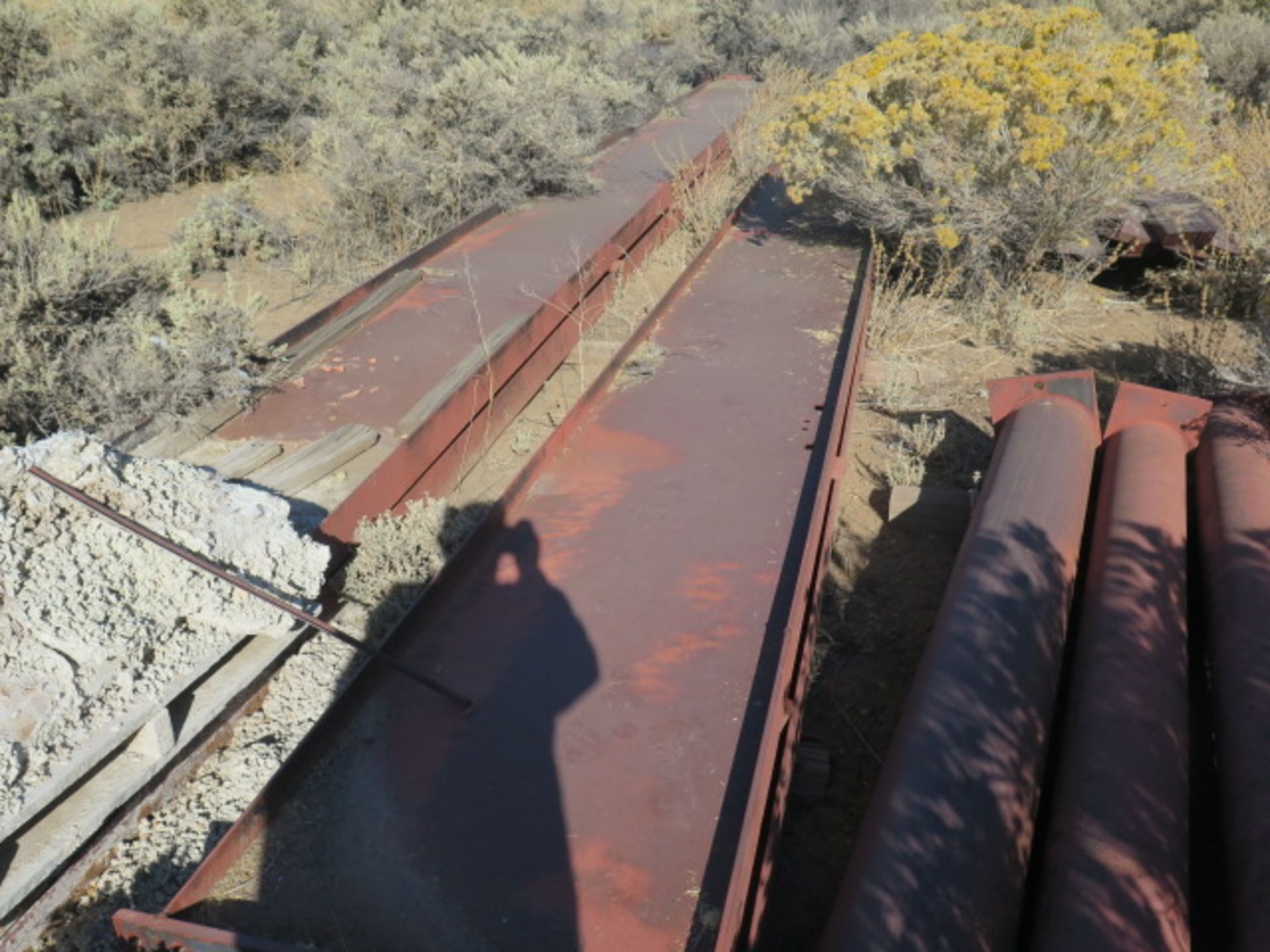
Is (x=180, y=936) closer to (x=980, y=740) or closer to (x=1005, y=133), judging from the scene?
(x=980, y=740)

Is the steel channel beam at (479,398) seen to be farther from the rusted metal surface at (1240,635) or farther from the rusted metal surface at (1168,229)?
the rusted metal surface at (1168,229)

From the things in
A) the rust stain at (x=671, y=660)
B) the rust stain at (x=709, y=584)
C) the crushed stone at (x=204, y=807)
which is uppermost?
→ the rust stain at (x=709, y=584)

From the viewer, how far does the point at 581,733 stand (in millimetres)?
2789

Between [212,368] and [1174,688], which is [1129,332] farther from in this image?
[212,368]

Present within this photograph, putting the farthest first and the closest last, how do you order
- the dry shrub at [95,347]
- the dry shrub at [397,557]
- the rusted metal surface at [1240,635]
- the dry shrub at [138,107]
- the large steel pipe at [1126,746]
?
the dry shrub at [138,107] → the dry shrub at [95,347] → the dry shrub at [397,557] → the rusted metal surface at [1240,635] → the large steel pipe at [1126,746]

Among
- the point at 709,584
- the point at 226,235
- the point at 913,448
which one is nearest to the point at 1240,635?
the point at 709,584

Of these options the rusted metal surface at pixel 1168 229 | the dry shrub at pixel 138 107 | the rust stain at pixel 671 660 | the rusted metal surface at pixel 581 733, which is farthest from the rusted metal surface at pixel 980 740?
the dry shrub at pixel 138 107

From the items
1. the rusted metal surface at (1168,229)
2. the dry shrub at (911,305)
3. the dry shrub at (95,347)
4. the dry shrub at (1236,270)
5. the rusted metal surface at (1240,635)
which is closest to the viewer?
the rusted metal surface at (1240,635)

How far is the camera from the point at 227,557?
3.29 metres

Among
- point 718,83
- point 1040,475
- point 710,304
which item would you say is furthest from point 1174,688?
point 718,83

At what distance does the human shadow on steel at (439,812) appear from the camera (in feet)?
7.49

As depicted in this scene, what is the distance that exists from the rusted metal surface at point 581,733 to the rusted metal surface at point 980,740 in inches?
13.3

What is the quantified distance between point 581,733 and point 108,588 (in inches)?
66.7

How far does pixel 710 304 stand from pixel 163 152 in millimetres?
8130
